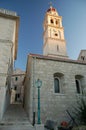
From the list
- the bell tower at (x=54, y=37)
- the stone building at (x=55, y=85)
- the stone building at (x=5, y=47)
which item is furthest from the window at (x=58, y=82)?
the bell tower at (x=54, y=37)

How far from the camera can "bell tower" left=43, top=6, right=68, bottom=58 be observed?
28295mm

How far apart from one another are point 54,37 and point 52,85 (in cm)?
2082

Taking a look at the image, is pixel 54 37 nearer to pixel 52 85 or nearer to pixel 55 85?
pixel 55 85

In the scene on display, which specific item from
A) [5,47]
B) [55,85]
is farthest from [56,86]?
[5,47]

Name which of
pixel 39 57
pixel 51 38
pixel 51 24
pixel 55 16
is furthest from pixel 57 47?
pixel 39 57

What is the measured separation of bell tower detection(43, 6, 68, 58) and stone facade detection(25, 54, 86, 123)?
1496 cm

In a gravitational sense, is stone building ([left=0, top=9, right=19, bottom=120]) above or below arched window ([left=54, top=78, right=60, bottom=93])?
above

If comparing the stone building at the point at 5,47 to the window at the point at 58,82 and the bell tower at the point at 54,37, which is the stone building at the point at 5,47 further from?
the bell tower at the point at 54,37

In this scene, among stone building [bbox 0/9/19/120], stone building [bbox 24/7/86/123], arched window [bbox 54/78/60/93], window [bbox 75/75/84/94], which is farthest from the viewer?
window [bbox 75/75/84/94]

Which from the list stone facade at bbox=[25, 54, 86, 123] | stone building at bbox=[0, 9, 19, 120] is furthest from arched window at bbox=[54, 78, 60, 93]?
stone building at bbox=[0, 9, 19, 120]

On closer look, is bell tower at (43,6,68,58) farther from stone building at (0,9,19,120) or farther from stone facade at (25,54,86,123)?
stone facade at (25,54,86,123)

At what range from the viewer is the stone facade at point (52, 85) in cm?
1026

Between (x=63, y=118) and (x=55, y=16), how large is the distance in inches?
1180

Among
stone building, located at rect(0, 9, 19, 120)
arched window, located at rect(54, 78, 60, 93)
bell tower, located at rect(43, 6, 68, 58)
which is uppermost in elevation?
bell tower, located at rect(43, 6, 68, 58)
